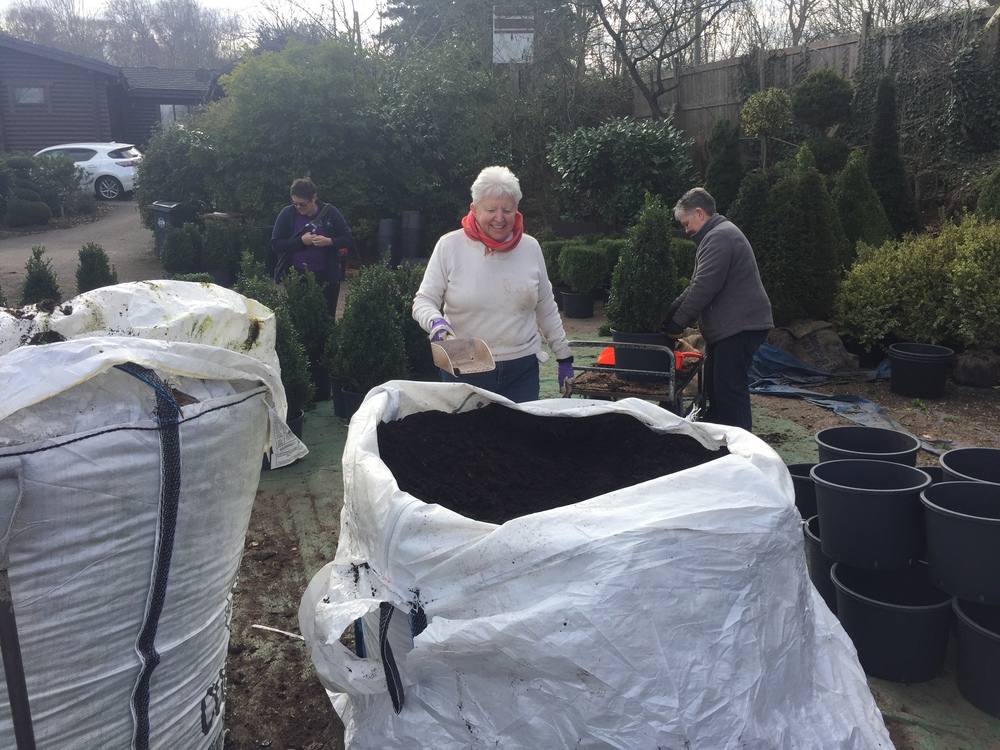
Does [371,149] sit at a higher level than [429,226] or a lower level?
higher

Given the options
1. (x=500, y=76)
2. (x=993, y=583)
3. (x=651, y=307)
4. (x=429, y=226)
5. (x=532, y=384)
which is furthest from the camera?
(x=500, y=76)

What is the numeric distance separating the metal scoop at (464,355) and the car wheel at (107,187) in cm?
2271

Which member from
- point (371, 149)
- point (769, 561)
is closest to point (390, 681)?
point (769, 561)

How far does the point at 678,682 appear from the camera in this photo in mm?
1449

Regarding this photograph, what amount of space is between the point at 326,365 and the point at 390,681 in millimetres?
4253

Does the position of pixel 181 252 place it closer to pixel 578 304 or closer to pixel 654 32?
pixel 578 304

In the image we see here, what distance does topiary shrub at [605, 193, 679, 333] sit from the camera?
5.56 meters

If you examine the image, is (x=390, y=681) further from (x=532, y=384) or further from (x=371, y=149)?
(x=371, y=149)

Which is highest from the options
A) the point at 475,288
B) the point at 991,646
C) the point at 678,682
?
the point at 475,288

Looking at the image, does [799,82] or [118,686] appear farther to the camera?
[799,82]

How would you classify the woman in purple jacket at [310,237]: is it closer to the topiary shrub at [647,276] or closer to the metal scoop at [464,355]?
the topiary shrub at [647,276]

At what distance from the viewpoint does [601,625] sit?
1.43 metres

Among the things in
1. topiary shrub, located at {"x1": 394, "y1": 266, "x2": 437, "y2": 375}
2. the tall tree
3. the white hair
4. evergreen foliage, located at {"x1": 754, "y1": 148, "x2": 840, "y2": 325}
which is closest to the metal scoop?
the white hair

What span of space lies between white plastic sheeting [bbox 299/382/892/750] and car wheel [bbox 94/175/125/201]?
23888mm
